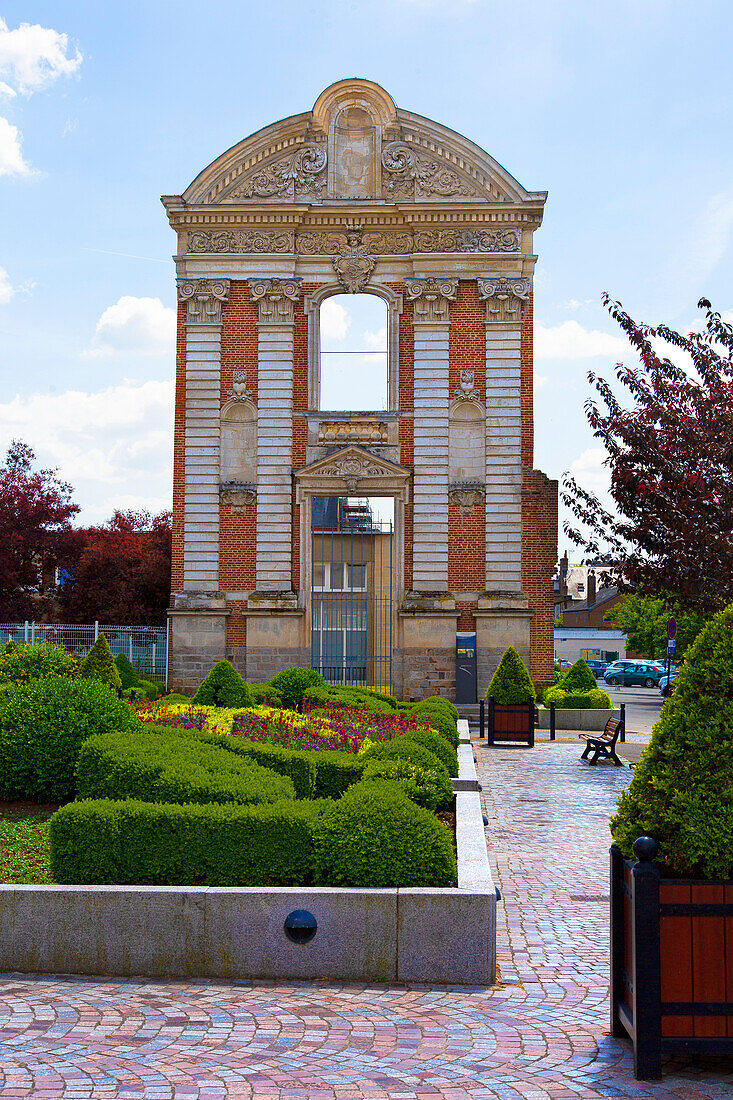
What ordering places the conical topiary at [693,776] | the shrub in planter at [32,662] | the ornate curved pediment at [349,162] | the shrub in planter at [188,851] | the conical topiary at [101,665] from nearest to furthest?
1. the conical topiary at [693,776]
2. the shrub in planter at [188,851]
3. the shrub in planter at [32,662]
4. the conical topiary at [101,665]
5. the ornate curved pediment at [349,162]

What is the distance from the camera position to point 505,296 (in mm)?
25125

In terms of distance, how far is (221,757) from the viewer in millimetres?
8766

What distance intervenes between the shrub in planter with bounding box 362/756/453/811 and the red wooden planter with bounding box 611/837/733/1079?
3333 millimetres

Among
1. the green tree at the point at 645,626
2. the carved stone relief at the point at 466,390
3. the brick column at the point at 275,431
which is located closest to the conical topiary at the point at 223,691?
the brick column at the point at 275,431

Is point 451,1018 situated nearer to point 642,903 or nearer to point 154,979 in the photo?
point 642,903

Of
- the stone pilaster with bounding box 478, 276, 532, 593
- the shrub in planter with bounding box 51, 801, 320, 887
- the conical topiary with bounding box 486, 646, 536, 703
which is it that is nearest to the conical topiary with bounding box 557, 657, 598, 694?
the stone pilaster with bounding box 478, 276, 532, 593

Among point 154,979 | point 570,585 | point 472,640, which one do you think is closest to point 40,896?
point 154,979

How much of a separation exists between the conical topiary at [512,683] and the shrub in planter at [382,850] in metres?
14.1

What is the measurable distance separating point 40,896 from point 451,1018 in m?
2.62

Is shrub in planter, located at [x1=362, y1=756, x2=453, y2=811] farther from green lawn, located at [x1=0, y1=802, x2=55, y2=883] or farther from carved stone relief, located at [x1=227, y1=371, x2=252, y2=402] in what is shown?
carved stone relief, located at [x1=227, y1=371, x2=252, y2=402]

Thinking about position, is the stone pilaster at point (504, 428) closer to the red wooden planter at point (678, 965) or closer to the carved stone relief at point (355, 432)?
the carved stone relief at point (355, 432)

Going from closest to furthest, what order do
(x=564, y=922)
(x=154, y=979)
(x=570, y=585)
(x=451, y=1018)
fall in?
(x=451, y=1018)
(x=154, y=979)
(x=564, y=922)
(x=570, y=585)

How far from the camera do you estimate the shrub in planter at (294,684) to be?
18750 millimetres

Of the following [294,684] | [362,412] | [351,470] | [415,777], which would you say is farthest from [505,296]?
[415,777]
